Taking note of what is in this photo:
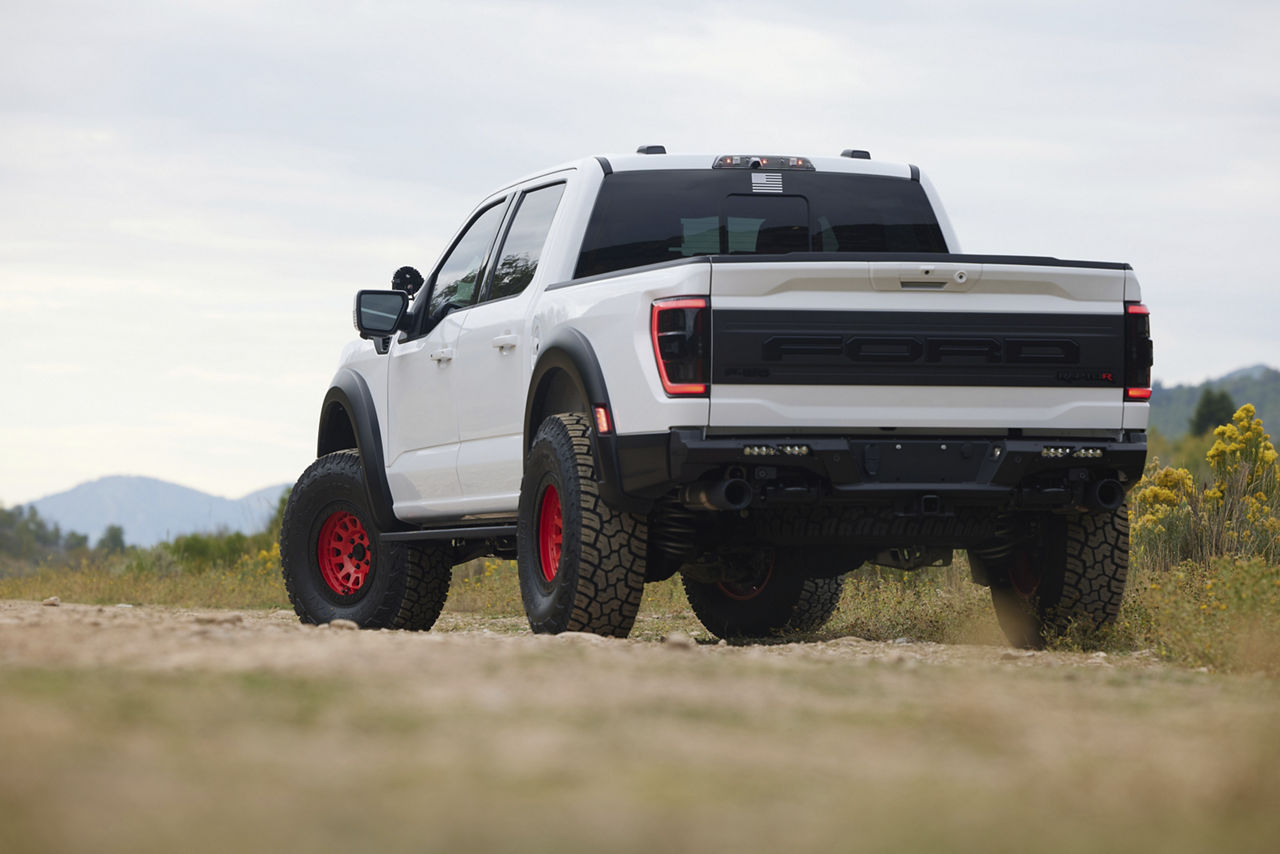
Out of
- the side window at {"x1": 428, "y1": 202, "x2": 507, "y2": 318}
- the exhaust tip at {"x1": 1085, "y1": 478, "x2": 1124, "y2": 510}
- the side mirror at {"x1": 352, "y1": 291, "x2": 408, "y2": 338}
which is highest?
the side window at {"x1": 428, "y1": 202, "x2": 507, "y2": 318}

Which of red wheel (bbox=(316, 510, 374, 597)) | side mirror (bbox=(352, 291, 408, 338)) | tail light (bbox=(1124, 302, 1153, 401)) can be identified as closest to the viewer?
tail light (bbox=(1124, 302, 1153, 401))

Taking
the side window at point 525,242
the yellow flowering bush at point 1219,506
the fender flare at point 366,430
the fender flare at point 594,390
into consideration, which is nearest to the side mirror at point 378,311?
the fender flare at point 366,430

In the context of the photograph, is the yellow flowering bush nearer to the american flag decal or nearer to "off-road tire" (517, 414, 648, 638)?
the american flag decal

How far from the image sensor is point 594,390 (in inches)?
274

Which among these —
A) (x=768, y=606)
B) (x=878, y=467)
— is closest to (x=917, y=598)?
(x=768, y=606)

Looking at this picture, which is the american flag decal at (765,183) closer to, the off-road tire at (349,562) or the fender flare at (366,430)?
the fender flare at (366,430)

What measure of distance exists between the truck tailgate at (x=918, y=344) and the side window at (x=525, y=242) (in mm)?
1961

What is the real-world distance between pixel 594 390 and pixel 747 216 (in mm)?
1944

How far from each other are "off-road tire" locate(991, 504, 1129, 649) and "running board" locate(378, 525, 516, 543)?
8.16 ft

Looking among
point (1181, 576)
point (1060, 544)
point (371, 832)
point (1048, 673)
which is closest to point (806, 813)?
point (371, 832)

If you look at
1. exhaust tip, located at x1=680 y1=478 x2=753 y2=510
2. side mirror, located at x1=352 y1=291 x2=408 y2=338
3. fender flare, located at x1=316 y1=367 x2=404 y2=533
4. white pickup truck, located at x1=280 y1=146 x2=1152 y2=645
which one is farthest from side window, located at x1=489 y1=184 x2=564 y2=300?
exhaust tip, located at x1=680 y1=478 x2=753 y2=510

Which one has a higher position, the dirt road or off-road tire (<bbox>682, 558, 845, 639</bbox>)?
the dirt road

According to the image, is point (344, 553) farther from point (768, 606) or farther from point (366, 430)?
point (768, 606)

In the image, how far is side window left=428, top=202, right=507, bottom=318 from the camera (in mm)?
9133
